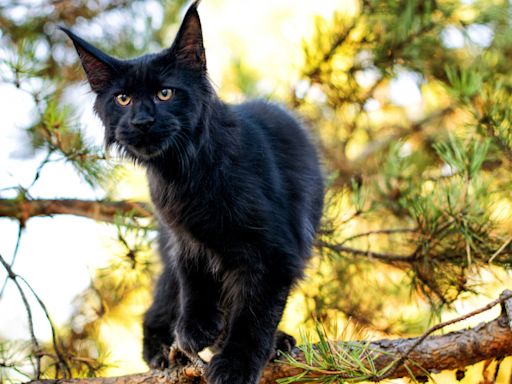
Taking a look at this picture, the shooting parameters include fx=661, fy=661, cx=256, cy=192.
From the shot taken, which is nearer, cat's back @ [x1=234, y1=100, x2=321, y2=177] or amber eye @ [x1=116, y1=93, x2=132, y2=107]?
amber eye @ [x1=116, y1=93, x2=132, y2=107]

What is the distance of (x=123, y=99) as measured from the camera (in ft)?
7.48

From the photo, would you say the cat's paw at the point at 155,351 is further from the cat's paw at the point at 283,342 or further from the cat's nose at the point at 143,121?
the cat's nose at the point at 143,121

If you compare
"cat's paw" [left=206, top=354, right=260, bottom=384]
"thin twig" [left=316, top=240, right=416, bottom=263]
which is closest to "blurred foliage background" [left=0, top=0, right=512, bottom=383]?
"thin twig" [left=316, top=240, right=416, bottom=263]

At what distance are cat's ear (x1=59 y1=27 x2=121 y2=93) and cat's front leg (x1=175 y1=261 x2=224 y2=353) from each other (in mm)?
737

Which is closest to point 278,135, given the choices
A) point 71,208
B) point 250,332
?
point 250,332

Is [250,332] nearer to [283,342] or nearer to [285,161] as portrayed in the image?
[283,342]

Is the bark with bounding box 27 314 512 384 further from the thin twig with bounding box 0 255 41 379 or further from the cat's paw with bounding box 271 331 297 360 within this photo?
the thin twig with bounding box 0 255 41 379

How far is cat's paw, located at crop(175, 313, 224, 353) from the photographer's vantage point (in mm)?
2305

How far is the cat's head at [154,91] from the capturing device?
2186 mm

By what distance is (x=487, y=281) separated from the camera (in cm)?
259

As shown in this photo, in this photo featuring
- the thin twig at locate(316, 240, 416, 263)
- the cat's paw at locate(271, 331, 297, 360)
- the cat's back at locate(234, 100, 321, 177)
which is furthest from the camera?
the thin twig at locate(316, 240, 416, 263)

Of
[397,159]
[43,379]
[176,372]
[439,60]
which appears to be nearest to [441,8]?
[439,60]

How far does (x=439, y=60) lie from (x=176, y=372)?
215 cm

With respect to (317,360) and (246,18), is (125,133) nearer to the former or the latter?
(317,360)
